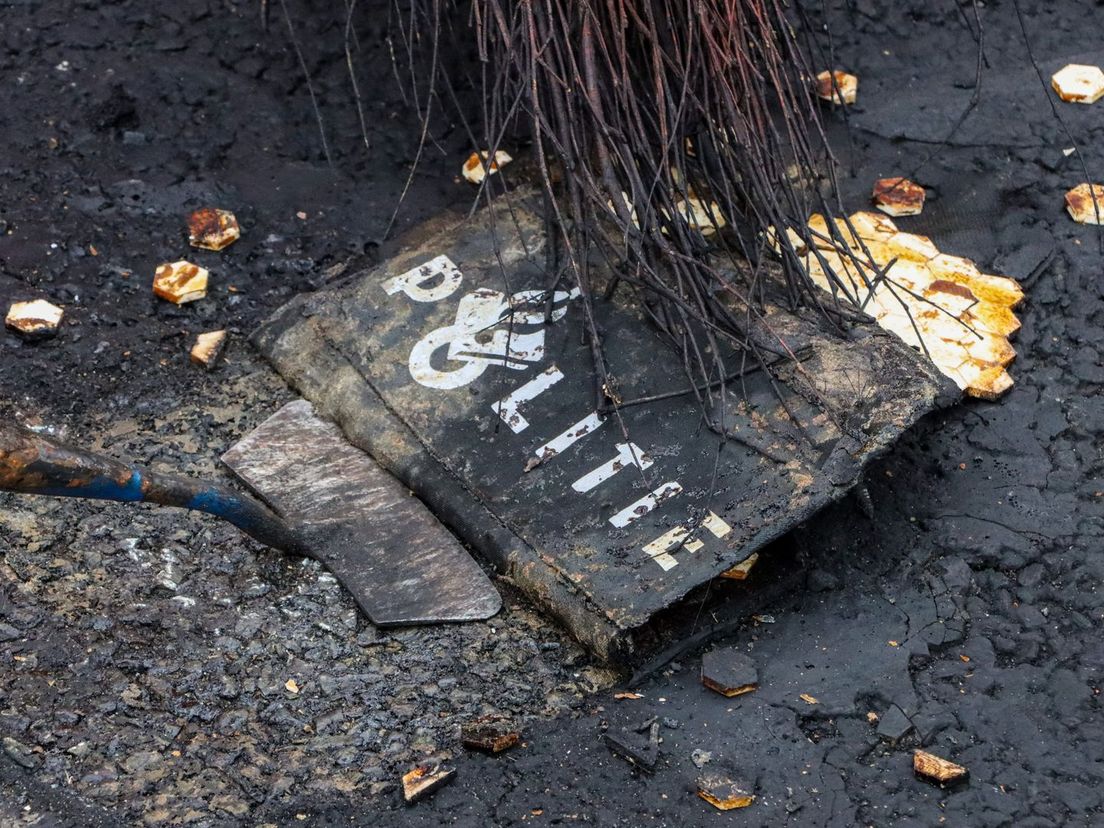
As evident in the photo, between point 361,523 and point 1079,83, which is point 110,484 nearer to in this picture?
point 361,523

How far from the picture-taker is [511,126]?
419cm

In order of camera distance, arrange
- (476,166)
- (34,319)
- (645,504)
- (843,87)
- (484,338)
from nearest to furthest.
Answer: (645,504) → (484,338) → (34,319) → (476,166) → (843,87)

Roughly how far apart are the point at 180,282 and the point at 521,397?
1.17 m

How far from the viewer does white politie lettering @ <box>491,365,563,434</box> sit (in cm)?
322

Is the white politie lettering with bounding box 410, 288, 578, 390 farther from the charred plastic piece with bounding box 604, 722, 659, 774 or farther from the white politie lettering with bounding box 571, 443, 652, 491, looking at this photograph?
the charred plastic piece with bounding box 604, 722, 659, 774

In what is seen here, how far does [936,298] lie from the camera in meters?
3.64

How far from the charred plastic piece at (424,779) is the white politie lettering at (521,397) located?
94cm

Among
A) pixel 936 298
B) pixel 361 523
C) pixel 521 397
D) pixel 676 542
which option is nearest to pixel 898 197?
pixel 936 298

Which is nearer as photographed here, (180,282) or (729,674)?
(729,674)

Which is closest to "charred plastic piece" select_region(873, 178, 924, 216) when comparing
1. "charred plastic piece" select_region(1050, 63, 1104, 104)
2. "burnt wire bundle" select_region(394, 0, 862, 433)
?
"burnt wire bundle" select_region(394, 0, 862, 433)

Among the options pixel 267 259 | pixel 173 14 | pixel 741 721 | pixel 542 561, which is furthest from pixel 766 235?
pixel 173 14

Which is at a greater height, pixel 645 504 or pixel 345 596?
pixel 645 504

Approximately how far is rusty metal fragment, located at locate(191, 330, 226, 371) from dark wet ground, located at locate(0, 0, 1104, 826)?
2.1 inches

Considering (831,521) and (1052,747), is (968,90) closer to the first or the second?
(831,521)
